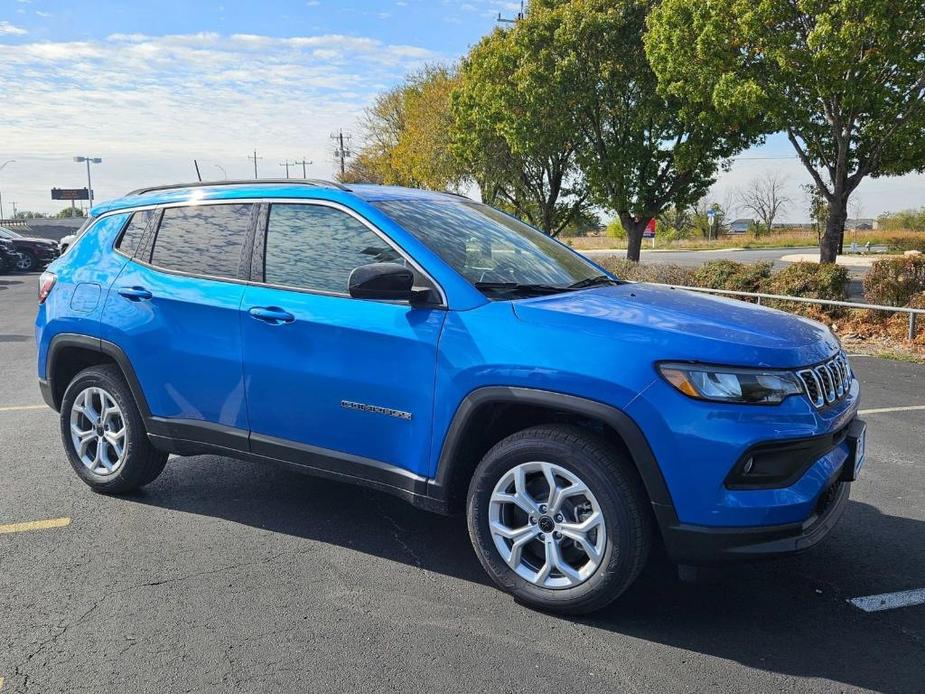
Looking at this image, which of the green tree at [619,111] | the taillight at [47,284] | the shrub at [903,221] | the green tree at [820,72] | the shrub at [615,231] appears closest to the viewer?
the taillight at [47,284]

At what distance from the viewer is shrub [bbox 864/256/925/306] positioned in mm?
12250

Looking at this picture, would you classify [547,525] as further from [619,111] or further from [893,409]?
[619,111]

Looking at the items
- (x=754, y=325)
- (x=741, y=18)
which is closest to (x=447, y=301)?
(x=754, y=325)

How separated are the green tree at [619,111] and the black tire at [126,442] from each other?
2123 centimetres

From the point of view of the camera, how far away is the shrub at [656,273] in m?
16.4

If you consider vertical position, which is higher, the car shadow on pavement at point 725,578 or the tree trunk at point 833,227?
the tree trunk at point 833,227

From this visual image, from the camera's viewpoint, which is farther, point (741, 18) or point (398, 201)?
point (741, 18)

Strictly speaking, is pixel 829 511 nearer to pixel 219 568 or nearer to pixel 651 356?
pixel 651 356

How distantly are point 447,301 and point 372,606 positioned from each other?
135 cm

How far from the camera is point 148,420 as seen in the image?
4637 millimetres

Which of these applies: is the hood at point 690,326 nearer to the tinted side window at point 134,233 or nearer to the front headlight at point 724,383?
the front headlight at point 724,383

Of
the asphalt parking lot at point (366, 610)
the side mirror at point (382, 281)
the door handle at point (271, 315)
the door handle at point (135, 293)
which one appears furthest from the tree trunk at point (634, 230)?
the side mirror at point (382, 281)

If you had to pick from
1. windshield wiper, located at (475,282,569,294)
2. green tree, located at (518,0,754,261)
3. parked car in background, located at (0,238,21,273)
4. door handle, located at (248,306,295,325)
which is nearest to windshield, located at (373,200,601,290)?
windshield wiper, located at (475,282,569,294)

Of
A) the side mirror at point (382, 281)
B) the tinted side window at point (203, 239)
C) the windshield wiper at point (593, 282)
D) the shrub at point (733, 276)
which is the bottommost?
the shrub at point (733, 276)
